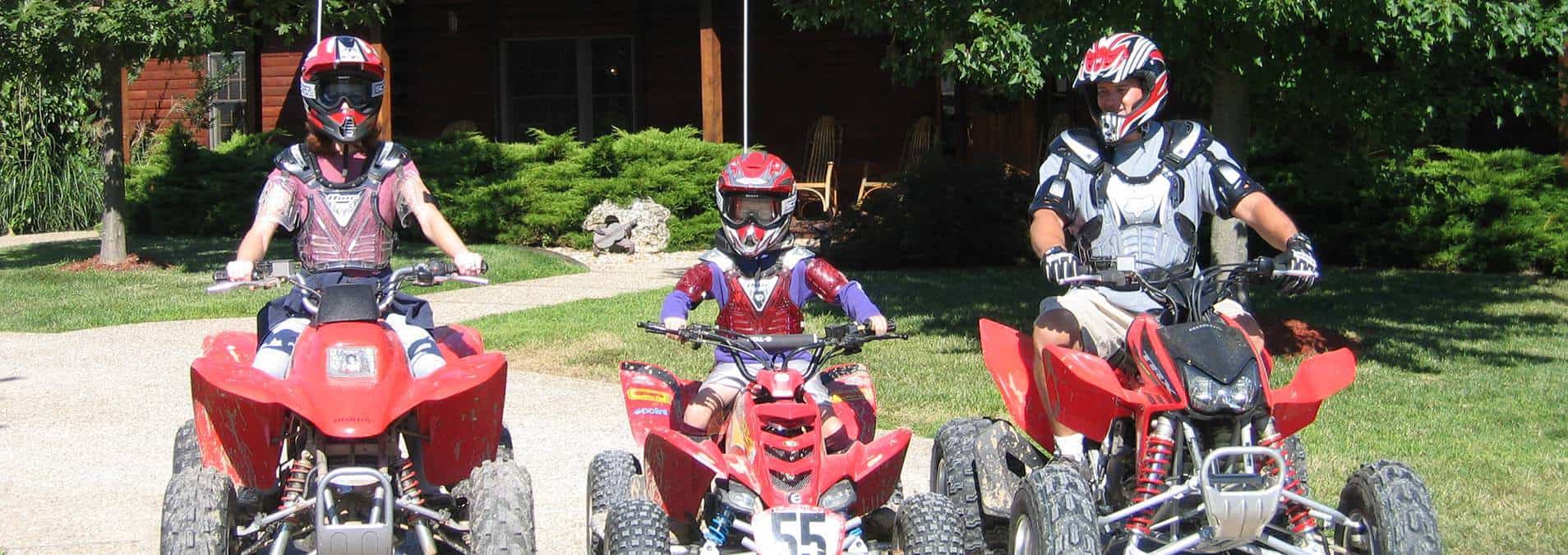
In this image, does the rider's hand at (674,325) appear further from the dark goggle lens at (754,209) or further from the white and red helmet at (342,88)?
the white and red helmet at (342,88)

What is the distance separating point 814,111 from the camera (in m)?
20.2

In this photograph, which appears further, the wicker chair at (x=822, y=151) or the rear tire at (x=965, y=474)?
the wicker chair at (x=822, y=151)

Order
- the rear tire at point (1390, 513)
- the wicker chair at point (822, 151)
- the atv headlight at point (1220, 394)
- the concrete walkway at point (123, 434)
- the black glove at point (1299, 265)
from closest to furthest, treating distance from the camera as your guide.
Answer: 1. the rear tire at point (1390, 513)
2. the atv headlight at point (1220, 394)
3. the black glove at point (1299, 265)
4. the concrete walkway at point (123, 434)
5. the wicker chair at point (822, 151)

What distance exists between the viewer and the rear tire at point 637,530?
4512 mm

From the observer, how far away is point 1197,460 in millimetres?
4344

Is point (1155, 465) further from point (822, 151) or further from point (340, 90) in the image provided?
point (822, 151)

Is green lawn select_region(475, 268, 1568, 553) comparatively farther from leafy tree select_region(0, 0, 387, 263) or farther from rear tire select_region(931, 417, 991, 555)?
leafy tree select_region(0, 0, 387, 263)

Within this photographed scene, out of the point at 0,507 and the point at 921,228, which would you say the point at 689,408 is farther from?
the point at 921,228

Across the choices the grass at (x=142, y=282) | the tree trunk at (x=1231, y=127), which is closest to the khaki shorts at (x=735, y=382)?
the tree trunk at (x=1231, y=127)

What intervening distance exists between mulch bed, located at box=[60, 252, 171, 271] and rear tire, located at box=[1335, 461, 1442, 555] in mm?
13385

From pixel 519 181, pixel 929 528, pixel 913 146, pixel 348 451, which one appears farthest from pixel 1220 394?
pixel 913 146

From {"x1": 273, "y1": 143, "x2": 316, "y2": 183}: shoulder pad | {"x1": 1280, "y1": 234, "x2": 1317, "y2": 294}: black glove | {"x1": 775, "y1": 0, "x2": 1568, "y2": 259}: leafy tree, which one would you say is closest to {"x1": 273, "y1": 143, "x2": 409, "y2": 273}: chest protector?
{"x1": 273, "y1": 143, "x2": 316, "y2": 183}: shoulder pad

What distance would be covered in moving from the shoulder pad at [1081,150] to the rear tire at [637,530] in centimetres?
188

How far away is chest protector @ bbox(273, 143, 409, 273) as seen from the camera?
17.6 ft
